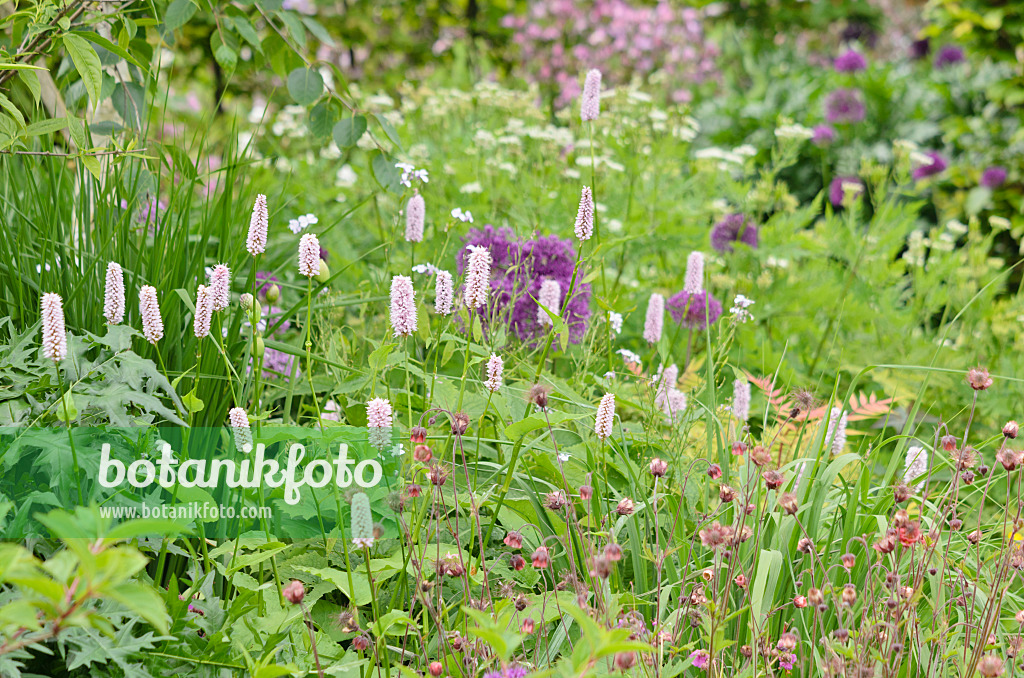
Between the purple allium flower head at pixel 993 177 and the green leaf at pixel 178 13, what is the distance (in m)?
4.81

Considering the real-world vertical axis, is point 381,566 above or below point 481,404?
below

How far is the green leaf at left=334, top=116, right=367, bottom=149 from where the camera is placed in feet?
7.39

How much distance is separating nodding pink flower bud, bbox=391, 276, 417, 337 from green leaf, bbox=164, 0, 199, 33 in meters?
1.06

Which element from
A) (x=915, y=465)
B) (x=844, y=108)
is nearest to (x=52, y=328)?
(x=915, y=465)

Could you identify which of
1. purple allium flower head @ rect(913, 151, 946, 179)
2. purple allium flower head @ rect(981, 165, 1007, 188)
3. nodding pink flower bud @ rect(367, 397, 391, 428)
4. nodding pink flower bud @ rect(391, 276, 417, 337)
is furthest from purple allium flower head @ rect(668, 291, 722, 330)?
purple allium flower head @ rect(913, 151, 946, 179)

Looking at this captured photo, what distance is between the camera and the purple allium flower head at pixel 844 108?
236 inches

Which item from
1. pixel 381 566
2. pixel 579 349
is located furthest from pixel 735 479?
pixel 381 566

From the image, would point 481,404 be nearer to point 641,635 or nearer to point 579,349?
point 579,349

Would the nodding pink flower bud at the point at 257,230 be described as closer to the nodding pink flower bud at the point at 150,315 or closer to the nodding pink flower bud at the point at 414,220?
the nodding pink flower bud at the point at 150,315

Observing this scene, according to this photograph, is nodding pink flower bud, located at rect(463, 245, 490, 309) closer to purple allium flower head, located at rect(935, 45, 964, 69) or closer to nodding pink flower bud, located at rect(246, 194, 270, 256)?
nodding pink flower bud, located at rect(246, 194, 270, 256)

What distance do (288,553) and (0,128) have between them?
100 cm

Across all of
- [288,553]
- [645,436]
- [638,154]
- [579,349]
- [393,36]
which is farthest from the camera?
[393,36]

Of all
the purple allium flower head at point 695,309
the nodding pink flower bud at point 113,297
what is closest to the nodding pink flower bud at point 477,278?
the nodding pink flower bud at point 113,297

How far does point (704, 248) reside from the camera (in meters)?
3.68
